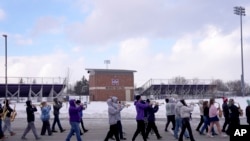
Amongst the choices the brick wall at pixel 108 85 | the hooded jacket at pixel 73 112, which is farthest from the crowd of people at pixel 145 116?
the brick wall at pixel 108 85

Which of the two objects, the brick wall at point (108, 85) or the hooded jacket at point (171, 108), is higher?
the brick wall at point (108, 85)

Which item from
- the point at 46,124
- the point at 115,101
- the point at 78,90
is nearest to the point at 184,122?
the point at 115,101

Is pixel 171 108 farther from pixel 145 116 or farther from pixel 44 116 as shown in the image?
pixel 44 116

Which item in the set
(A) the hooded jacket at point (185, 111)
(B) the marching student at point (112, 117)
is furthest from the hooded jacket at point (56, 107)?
(A) the hooded jacket at point (185, 111)

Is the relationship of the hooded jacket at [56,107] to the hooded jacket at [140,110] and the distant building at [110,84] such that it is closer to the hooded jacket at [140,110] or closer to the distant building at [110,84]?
the hooded jacket at [140,110]

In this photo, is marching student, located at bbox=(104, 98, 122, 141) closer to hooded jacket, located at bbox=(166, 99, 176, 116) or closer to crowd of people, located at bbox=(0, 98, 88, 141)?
crowd of people, located at bbox=(0, 98, 88, 141)

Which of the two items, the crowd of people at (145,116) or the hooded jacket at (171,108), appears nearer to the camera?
the crowd of people at (145,116)

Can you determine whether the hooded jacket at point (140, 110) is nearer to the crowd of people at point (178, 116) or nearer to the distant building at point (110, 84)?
the crowd of people at point (178, 116)

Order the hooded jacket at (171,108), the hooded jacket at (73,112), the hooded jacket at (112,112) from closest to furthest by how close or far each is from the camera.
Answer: the hooded jacket at (112,112), the hooded jacket at (73,112), the hooded jacket at (171,108)

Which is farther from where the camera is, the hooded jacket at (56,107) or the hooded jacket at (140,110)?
the hooded jacket at (56,107)

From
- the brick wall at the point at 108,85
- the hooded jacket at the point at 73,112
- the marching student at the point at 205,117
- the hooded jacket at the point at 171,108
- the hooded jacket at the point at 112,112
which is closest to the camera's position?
the hooded jacket at the point at 112,112

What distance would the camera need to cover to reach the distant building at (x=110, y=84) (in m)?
65.8

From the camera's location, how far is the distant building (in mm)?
65825

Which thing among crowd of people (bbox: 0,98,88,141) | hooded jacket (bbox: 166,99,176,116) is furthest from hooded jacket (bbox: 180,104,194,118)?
crowd of people (bbox: 0,98,88,141)
